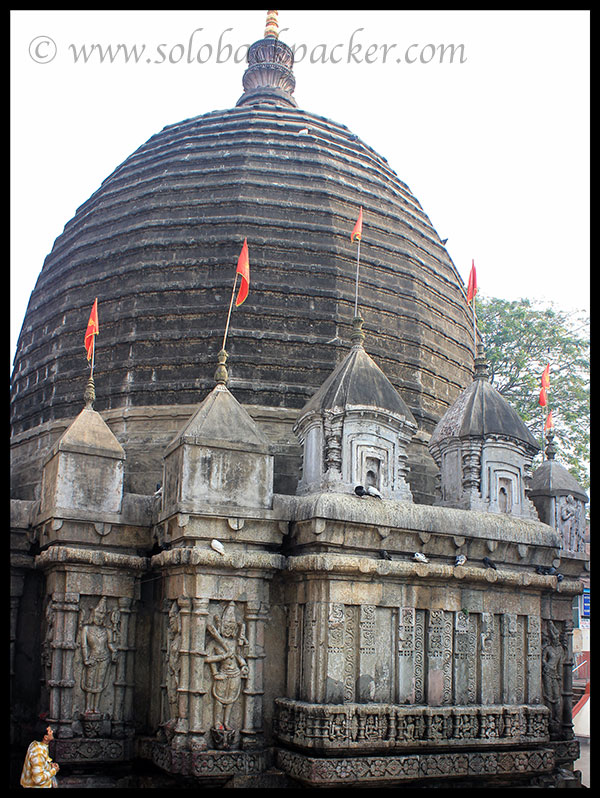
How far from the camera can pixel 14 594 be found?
11555 mm

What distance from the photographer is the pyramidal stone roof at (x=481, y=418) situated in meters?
12.2

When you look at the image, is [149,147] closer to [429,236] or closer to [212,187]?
[212,187]

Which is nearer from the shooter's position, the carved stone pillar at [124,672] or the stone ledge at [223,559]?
the stone ledge at [223,559]

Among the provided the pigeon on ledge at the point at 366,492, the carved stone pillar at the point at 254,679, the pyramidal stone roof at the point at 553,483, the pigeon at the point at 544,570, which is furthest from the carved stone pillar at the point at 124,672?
the pyramidal stone roof at the point at 553,483

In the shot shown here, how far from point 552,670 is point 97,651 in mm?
6450

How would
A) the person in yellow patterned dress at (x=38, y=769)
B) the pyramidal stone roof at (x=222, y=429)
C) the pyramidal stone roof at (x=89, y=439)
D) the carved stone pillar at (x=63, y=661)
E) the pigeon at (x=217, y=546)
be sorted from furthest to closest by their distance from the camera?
the pyramidal stone roof at (x=89, y=439) → the pyramidal stone roof at (x=222, y=429) → the carved stone pillar at (x=63, y=661) → the pigeon at (x=217, y=546) → the person in yellow patterned dress at (x=38, y=769)

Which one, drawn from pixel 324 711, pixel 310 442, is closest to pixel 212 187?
pixel 310 442

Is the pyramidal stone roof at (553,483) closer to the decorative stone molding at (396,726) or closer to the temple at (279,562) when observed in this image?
the temple at (279,562)

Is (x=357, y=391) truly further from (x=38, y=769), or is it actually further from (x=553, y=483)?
(x=38, y=769)

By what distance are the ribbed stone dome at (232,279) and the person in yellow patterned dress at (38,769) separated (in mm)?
5896

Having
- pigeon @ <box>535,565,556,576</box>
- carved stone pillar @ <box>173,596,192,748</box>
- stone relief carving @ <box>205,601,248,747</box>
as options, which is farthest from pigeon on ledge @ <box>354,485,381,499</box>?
pigeon @ <box>535,565,556,576</box>

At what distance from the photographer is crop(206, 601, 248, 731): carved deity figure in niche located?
9.67m

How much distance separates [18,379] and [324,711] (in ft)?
32.2

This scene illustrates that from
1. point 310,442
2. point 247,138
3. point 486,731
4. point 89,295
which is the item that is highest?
point 247,138
